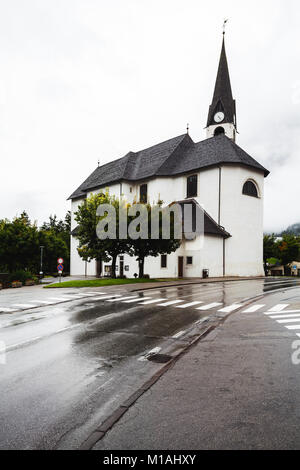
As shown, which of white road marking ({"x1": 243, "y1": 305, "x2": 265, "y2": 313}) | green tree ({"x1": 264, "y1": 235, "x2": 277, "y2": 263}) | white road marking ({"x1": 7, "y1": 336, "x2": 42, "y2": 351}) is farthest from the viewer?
green tree ({"x1": 264, "y1": 235, "x2": 277, "y2": 263})

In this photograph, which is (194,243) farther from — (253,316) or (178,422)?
(178,422)

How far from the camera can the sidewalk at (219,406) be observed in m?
3.40

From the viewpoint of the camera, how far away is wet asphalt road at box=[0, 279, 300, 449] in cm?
371

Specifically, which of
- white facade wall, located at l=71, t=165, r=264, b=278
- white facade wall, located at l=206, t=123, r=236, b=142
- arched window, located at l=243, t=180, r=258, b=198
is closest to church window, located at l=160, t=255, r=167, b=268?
white facade wall, located at l=71, t=165, r=264, b=278

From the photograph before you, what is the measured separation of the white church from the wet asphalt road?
2509 centimetres

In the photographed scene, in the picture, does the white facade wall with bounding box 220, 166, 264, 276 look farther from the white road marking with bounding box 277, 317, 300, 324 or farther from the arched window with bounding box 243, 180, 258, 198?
the white road marking with bounding box 277, 317, 300, 324

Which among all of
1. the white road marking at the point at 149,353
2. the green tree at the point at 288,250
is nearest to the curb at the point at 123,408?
the white road marking at the point at 149,353

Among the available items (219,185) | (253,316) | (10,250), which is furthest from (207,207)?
(253,316)

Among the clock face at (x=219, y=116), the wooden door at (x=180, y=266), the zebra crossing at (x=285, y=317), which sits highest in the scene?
the clock face at (x=219, y=116)

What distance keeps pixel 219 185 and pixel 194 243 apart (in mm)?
8371

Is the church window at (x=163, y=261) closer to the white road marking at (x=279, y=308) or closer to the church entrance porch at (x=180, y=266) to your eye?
the church entrance porch at (x=180, y=266)

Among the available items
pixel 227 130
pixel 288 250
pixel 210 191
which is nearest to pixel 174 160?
pixel 210 191

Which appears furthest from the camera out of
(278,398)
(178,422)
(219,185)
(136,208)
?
(219,185)
